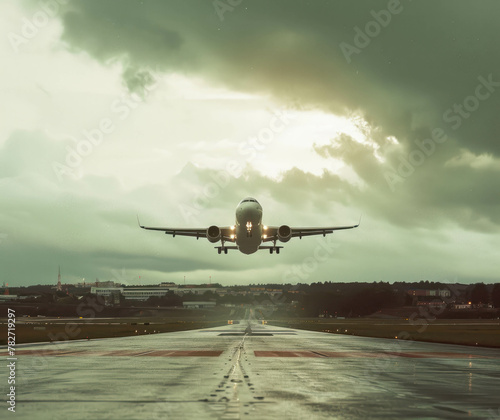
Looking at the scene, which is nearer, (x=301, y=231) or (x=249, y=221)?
(x=249, y=221)

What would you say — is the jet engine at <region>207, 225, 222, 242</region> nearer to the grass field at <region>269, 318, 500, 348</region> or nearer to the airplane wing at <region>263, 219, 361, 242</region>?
the airplane wing at <region>263, 219, 361, 242</region>

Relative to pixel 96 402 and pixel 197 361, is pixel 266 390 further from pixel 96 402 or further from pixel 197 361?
pixel 197 361

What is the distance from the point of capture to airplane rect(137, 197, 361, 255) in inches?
2325

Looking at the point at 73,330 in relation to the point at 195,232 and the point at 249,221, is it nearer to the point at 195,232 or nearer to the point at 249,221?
the point at 195,232

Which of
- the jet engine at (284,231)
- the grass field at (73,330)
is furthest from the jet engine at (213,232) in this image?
the grass field at (73,330)

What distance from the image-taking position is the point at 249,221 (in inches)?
2325

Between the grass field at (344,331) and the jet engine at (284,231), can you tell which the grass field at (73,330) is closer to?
the grass field at (344,331)

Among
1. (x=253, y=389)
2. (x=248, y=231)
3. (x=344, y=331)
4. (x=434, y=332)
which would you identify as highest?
(x=248, y=231)

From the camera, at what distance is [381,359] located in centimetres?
3384

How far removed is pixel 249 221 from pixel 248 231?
4.63ft

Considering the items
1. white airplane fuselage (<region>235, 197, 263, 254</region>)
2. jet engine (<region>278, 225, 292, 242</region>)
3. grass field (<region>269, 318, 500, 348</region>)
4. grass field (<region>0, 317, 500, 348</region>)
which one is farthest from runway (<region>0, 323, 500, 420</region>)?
jet engine (<region>278, 225, 292, 242</region>)

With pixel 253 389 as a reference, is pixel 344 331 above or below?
below

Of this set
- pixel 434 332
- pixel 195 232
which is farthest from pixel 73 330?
pixel 434 332

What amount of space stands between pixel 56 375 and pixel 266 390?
9.64 m
